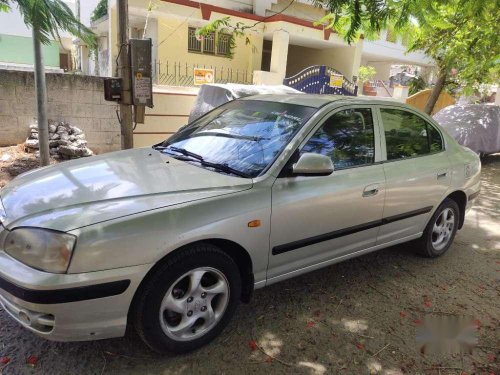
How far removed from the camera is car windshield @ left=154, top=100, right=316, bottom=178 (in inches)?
123

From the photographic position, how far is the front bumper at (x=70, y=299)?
2205 millimetres

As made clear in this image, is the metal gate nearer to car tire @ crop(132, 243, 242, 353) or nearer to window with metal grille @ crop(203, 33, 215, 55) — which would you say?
window with metal grille @ crop(203, 33, 215, 55)

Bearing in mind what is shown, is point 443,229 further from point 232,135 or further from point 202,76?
point 202,76

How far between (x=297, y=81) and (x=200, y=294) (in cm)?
922

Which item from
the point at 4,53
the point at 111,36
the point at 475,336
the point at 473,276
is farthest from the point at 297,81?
the point at 4,53

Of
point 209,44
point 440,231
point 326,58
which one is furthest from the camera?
point 326,58

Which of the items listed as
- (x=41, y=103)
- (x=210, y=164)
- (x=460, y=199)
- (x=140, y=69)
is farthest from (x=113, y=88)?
(x=460, y=199)

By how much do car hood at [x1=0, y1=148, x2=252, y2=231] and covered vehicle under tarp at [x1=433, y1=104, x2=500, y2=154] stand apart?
9.16 metres

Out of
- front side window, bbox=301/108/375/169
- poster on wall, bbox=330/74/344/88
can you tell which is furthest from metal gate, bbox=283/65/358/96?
front side window, bbox=301/108/375/169

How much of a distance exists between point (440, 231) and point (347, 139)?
179 centimetres

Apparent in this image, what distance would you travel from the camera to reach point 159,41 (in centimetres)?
1202

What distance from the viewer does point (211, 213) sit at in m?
2.62

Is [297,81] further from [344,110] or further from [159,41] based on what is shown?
[344,110]

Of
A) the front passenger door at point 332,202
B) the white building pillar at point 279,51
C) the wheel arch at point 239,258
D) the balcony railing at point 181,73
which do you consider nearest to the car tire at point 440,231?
the front passenger door at point 332,202
